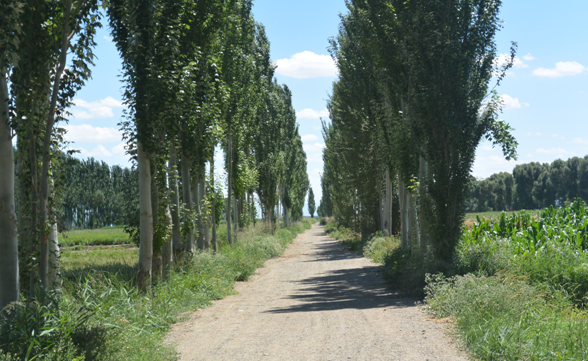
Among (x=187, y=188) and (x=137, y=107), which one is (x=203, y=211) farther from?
(x=137, y=107)

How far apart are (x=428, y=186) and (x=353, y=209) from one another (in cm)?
2193

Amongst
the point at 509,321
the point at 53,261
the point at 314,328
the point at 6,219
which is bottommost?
the point at 314,328

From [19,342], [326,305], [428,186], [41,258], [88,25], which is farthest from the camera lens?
[428,186]

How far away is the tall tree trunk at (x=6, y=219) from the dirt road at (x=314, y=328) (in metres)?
2.40

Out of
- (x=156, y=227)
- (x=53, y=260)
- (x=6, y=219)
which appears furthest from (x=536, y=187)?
(x=6, y=219)

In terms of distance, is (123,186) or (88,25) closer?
(88,25)

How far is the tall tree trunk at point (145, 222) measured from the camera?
32.8 ft

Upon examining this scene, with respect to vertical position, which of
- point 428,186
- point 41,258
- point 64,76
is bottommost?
point 41,258

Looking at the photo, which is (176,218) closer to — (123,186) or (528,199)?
(123,186)

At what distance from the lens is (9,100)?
20.8ft

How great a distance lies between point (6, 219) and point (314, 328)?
4.84 metres

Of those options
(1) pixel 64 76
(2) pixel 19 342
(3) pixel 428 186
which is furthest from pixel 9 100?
(3) pixel 428 186

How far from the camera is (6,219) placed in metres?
6.03

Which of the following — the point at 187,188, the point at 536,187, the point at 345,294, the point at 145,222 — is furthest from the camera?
the point at 536,187
